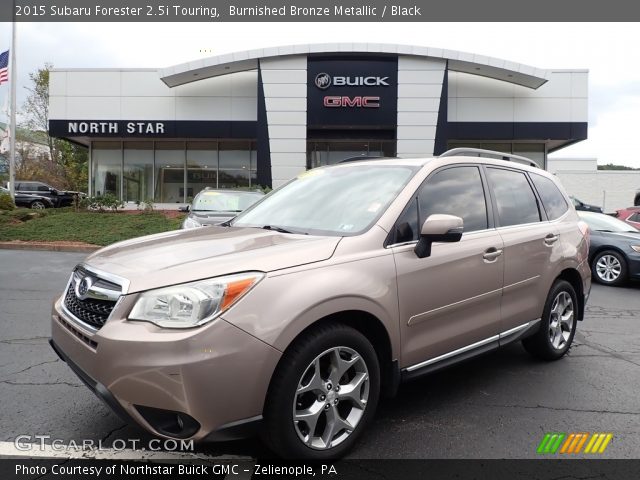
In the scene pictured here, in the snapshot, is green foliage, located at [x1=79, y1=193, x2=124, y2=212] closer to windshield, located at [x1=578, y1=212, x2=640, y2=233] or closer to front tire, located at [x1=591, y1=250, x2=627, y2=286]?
windshield, located at [x1=578, y1=212, x2=640, y2=233]

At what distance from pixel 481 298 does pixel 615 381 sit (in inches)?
62.6

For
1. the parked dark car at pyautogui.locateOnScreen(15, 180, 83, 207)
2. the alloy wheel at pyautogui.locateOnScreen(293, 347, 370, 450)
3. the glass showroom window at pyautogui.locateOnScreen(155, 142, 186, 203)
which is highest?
the glass showroom window at pyautogui.locateOnScreen(155, 142, 186, 203)

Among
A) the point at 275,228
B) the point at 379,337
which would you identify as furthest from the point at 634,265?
the point at 275,228

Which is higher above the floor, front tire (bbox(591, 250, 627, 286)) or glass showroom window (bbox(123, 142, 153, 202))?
glass showroom window (bbox(123, 142, 153, 202))

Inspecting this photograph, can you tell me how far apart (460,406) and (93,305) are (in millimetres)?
2510

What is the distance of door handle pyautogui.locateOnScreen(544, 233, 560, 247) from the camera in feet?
13.4

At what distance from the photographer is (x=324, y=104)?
20391 mm

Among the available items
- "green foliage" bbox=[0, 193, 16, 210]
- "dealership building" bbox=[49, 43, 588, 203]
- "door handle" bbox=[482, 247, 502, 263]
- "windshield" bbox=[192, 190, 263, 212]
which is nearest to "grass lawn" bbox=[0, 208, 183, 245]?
"green foliage" bbox=[0, 193, 16, 210]

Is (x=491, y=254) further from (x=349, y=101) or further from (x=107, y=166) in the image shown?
(x=107, y=166)

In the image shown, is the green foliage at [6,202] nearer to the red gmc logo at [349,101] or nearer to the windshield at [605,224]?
the red gmc logo at [349,101]

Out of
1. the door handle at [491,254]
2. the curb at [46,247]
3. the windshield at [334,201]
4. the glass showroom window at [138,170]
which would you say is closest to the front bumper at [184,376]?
the windshield at [334,201]

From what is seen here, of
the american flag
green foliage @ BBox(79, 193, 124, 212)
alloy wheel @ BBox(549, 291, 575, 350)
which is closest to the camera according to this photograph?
alloy wheel @ BBox(549, 291, 575, 350)

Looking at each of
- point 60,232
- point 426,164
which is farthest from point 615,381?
point 60,232

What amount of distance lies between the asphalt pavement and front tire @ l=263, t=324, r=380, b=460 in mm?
244
